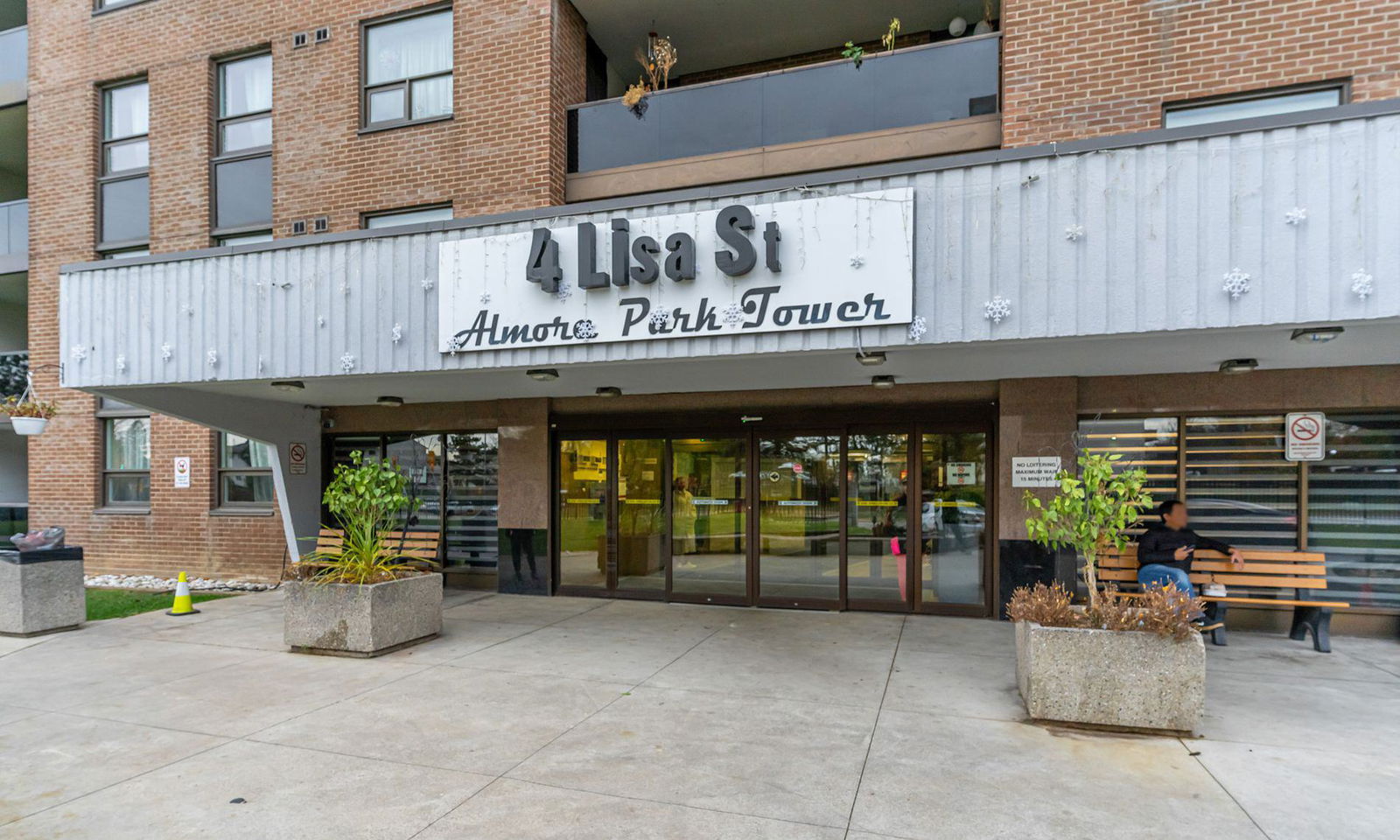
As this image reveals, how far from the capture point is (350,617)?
24.3 feet

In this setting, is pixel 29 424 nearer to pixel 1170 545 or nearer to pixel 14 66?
pixel 14 66

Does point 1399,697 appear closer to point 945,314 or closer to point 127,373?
A: point 945,314

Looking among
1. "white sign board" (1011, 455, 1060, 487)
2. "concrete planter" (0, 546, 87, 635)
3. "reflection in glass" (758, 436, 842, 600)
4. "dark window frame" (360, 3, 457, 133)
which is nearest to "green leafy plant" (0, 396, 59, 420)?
"concrete planter" (0, 546, 87, 635)

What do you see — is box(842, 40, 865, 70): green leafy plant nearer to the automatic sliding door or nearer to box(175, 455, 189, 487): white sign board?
the automatic sliding door

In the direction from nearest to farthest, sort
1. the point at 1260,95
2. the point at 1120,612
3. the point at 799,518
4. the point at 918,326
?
the point at 1120,612 < the point at 918,326 < the point at 1260,95 < the point at 799,518

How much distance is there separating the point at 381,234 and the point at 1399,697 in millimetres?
9914

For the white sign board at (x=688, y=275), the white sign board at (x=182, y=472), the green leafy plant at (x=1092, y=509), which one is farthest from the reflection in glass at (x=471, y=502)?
the green leafy plant at (x=1092, y=509)

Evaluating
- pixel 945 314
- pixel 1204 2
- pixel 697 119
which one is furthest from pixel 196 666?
pixel 1204 2

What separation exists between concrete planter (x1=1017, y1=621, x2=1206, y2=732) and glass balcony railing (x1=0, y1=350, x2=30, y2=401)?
58.0 ft

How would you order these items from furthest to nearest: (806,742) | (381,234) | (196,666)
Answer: (381,234), (196,666), (806,742)

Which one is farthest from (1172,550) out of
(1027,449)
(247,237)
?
(247,237)

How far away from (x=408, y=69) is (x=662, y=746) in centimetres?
1044

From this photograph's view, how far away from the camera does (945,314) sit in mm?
5879

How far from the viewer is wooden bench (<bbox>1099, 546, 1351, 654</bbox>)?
24.8ft
